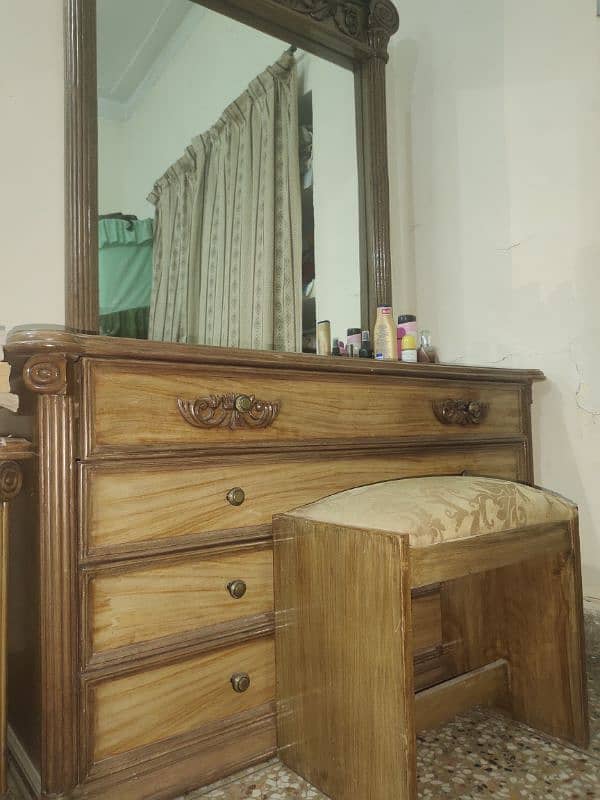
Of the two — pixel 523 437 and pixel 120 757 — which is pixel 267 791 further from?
pixel 523 437

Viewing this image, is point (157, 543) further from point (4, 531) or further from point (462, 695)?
point (462, 695)

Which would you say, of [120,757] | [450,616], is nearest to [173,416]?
[120,757]

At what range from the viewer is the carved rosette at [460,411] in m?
1.32

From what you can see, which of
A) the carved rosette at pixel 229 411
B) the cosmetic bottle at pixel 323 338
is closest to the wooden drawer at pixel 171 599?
the carved rosette at pixel 229 411

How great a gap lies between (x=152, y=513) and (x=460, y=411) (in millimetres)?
803

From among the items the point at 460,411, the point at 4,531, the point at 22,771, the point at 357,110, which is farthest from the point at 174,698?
the point at 357,110

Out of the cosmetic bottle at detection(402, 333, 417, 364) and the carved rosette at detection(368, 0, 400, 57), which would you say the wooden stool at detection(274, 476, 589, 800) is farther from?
the carved rosette at detection(368, 0, 400, 57)

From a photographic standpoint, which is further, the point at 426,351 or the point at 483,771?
the point at 426,351

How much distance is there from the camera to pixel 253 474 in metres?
1.04

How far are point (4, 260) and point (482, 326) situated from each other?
4.45 feet

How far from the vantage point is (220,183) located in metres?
1.49

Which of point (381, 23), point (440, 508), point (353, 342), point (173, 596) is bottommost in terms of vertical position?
point (173, 596)

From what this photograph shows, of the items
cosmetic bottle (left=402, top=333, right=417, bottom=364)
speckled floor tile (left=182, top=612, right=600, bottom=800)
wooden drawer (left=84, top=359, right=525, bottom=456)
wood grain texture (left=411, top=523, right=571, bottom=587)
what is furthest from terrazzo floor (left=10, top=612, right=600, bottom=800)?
cosmetic bottle (left=402, top=333, right=417, bottom=364)

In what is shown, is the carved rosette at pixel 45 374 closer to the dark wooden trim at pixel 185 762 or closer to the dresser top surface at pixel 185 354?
the dresser top surface at pixel 185 354
